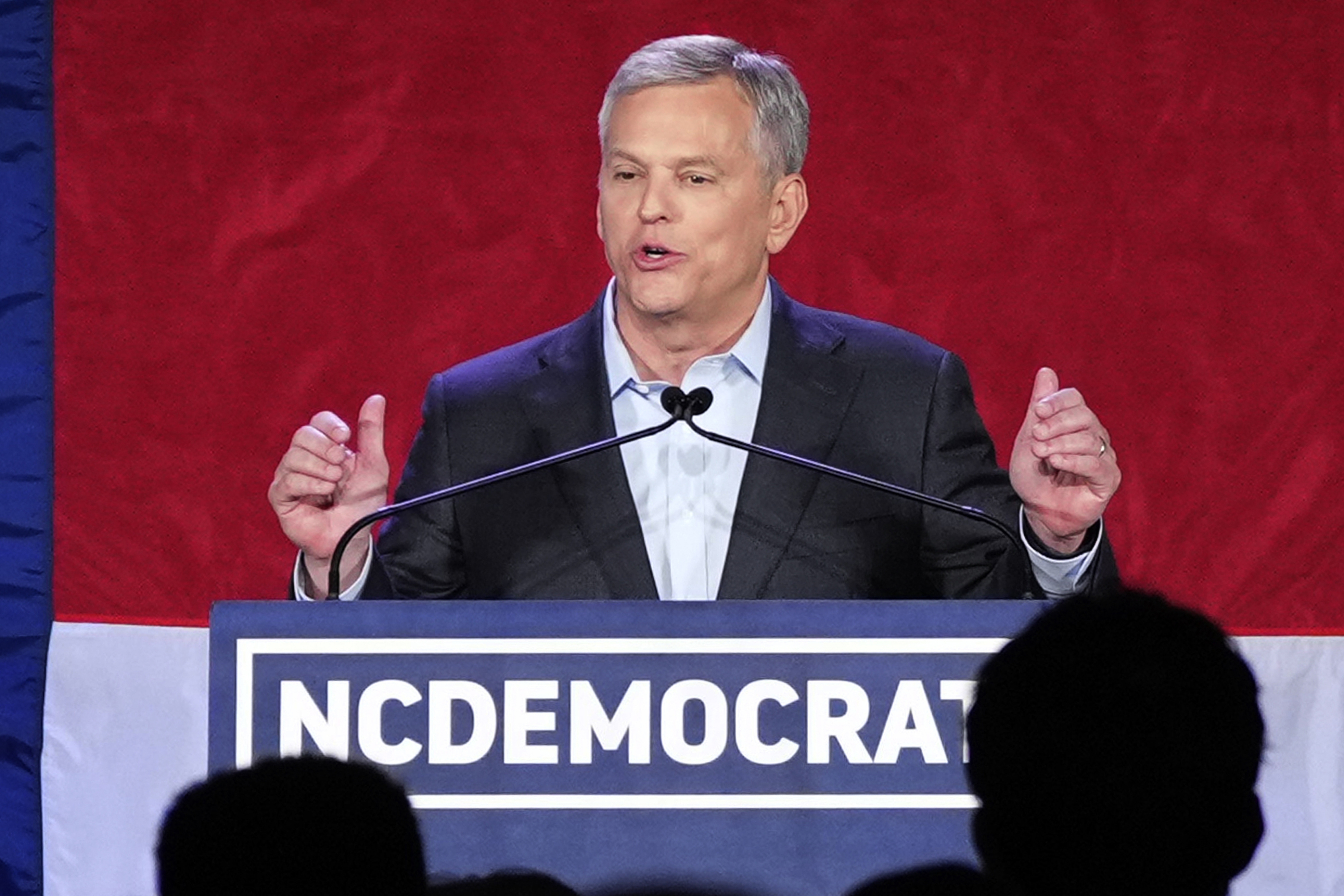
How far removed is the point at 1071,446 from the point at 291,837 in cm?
95

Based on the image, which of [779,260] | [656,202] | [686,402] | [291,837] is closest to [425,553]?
[656,202]

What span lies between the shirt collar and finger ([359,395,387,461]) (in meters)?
0.45

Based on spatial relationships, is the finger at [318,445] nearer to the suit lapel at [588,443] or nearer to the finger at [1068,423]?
the suit lapel at [588,443]

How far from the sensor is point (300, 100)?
2.76 m

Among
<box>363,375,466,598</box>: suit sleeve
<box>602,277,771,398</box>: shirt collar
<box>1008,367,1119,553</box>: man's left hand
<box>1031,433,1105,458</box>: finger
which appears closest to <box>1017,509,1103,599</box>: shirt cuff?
<box>1008,367,1119,553</box>: man's left hand

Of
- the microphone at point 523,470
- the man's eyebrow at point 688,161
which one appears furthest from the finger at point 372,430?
the man's eyebrow at point 688,161

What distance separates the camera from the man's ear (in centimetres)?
219

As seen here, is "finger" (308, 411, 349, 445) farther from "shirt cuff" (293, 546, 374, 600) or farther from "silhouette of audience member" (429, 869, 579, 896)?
"silhouette of audience member" (429, 869, 579, 896)

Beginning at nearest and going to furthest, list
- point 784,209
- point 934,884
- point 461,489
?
1. point 934,884
2. point 461,489
3. point 784,209

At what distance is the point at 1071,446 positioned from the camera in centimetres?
156

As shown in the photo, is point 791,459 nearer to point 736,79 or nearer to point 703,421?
point 703,421

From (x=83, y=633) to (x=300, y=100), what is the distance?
2.82ft

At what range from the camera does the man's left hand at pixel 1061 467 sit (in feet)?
5.13

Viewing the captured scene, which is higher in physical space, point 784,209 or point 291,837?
point 784,209
